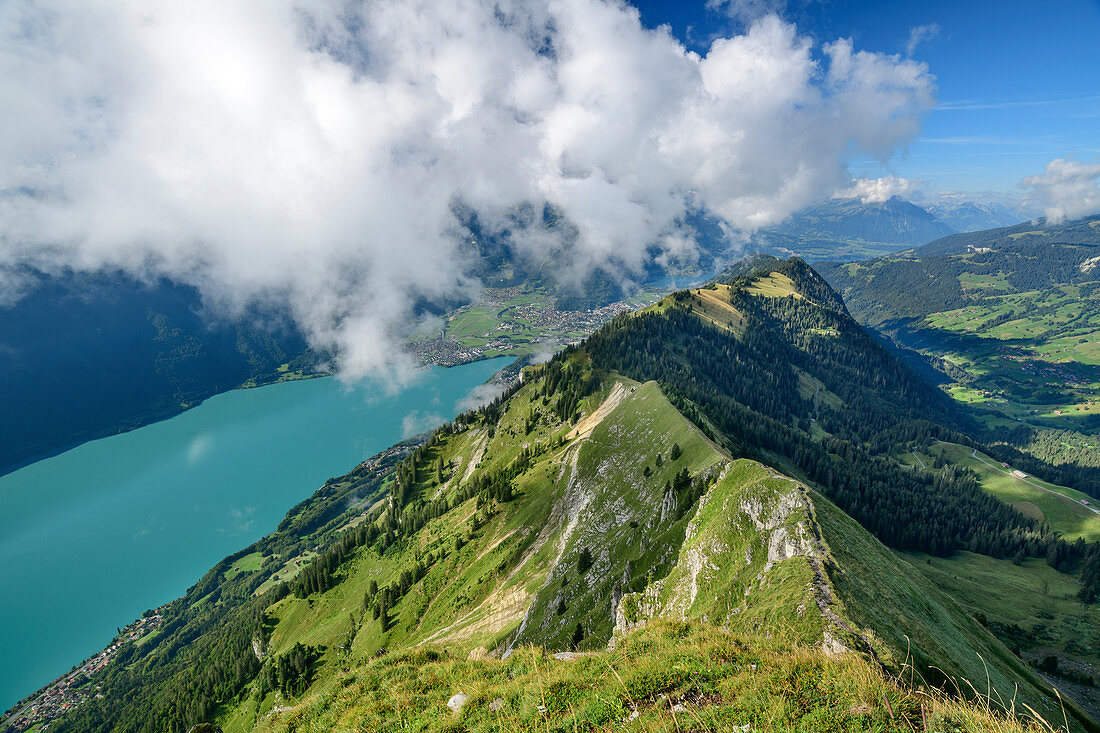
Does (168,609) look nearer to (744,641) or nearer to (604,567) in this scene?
(604,567)

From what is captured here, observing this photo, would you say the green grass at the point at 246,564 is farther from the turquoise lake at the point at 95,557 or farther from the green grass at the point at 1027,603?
the green grass at the point at 1027,603

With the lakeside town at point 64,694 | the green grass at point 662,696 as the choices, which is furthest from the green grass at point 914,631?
the lakeside town at point 64,694

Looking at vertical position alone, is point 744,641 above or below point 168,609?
above

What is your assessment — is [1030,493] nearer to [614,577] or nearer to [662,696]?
[614,577]

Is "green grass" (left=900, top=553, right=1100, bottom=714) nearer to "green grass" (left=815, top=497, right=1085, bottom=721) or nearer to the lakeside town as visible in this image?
"green grass" (left=815, top=497, right=1085, bottom=721)

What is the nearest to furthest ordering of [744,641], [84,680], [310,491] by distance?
[744,641] < [84,680] < [310,491]

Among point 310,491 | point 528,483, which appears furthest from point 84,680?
point 528,483
